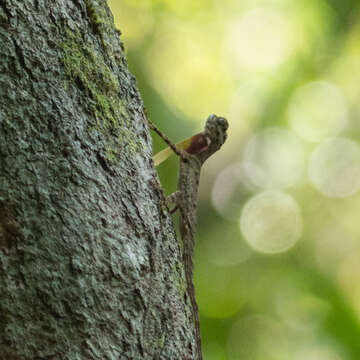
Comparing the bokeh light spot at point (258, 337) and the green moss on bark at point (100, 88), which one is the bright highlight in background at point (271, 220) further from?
the green moss on bark at point (100, 88)

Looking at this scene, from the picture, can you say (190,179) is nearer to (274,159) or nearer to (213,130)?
(213,130)

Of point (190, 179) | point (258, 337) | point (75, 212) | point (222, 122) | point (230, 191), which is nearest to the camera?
point (75, 212)

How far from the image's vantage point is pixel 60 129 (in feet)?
6.63

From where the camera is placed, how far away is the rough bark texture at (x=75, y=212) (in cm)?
→ 187

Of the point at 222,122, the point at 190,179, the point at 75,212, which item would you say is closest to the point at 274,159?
the point at 222,122

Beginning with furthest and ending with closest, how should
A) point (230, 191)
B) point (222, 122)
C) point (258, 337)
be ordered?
point (230, 191) < point (258, 337) < point (222, 122)

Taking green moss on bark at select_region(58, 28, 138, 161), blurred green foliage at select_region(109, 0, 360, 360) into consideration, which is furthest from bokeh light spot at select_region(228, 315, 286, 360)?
green moss on bark at select_region(58, 28, 138, 161)

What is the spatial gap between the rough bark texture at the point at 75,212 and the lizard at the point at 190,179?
30.5 inches

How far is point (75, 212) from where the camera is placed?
6.53 feet

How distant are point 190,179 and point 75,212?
1774mm

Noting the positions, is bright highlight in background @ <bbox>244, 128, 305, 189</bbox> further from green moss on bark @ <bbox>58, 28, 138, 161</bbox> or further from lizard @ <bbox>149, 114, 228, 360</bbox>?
green moss on bark @ <bbox>58, 28, 138, 161</bbox>

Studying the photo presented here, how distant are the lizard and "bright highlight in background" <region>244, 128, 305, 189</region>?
3669 mm

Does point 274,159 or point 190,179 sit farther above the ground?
point 274,159

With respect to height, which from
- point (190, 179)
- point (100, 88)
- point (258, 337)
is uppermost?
point (258, 337)
